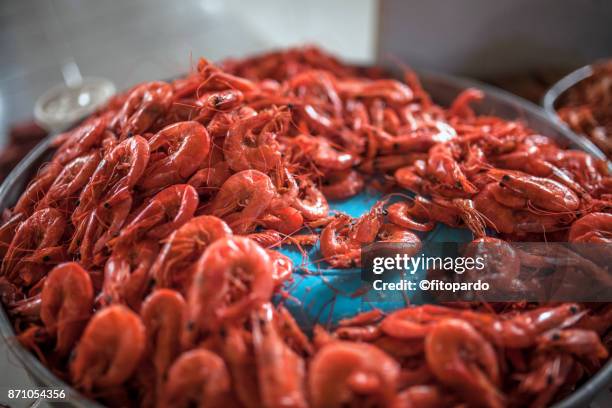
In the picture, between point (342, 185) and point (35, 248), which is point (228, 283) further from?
point (35, 248)

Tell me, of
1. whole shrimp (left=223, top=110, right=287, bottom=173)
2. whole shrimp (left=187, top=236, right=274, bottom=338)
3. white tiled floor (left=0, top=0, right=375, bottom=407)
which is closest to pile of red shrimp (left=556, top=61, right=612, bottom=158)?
white tiled floor (left=0, top=0, right=375, bottom=407)

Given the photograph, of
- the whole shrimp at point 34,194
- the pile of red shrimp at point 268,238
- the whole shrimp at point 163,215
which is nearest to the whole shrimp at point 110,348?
the pile of red shrimp at point 268,238

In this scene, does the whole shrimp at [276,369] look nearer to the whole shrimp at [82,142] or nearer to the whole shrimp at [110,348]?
the whole shrimp at [110,348]

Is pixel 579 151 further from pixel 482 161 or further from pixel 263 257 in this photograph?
pixel 263 257

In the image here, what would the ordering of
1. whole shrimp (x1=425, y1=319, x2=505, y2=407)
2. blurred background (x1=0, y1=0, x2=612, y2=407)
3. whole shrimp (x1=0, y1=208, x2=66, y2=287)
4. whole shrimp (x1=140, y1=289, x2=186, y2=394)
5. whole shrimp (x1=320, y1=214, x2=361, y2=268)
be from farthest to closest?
blurred background (x1=0, y1=0, x2=612, y2=407) < whole shrimp (x1=0, y1=208, x2=66, y2=287) < whole shrimp (x1=320, y1=214, x2=361, y2=268) < whole shrimp (x1=140, y1=289, x2=186, y2=394) < whole shrimp (x1=425, y1=319, x2=505, y2=407)

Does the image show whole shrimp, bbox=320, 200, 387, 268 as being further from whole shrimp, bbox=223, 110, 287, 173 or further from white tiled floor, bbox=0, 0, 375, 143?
white tiled floor, bbox=0, 0, 375, 143

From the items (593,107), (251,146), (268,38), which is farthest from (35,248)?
(268,38)
